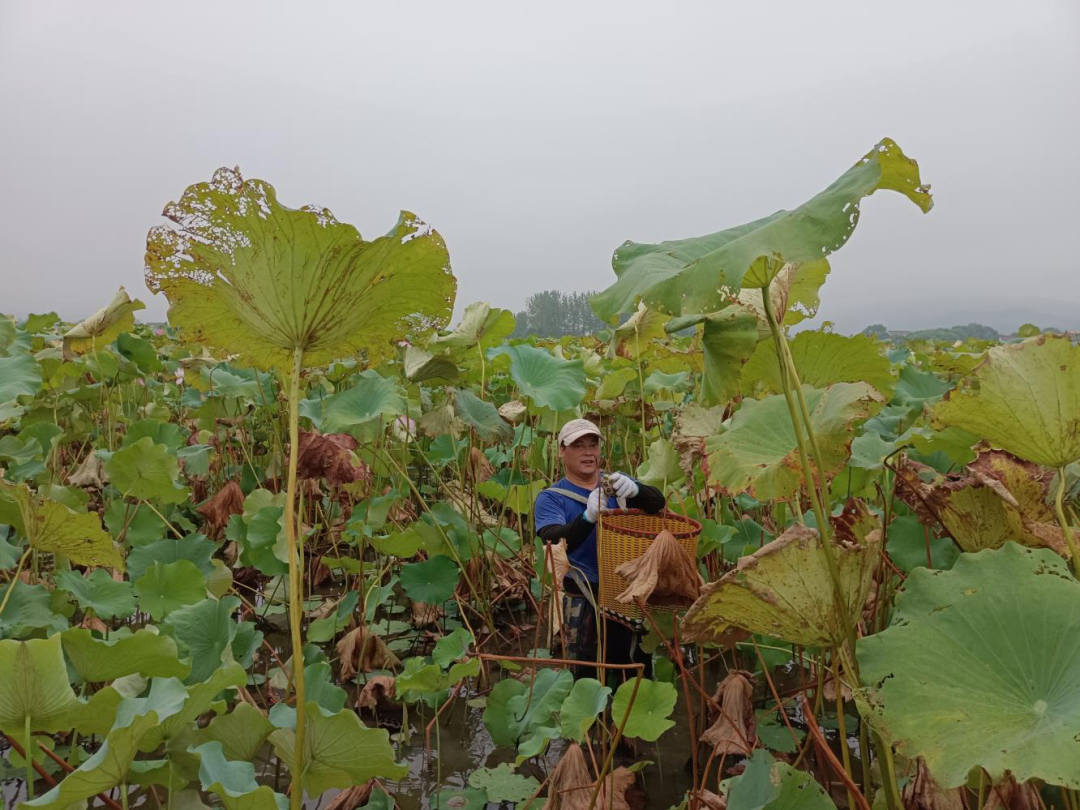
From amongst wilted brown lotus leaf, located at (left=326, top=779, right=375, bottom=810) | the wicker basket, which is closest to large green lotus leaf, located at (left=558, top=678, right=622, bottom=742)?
the wicker basket

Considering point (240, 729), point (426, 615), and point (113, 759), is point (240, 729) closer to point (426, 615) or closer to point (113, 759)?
point (113, 759)

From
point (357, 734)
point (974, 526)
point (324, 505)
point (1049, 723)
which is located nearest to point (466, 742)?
point (357, 734)

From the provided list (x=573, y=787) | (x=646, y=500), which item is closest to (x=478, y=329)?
(x=646, y=500)

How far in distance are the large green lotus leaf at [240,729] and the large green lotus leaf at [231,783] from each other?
0.29ft

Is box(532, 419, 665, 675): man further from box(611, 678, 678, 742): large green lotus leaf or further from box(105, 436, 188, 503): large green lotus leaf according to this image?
box(105, 436, 188, 503): large green lotus leaf

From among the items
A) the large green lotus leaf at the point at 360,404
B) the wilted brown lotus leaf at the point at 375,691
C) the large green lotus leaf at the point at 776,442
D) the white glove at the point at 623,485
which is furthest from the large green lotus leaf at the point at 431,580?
the large green lotus leaf at the point at 776,442

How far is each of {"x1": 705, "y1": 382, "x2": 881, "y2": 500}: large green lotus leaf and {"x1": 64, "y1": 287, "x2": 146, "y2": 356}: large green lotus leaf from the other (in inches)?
95.3

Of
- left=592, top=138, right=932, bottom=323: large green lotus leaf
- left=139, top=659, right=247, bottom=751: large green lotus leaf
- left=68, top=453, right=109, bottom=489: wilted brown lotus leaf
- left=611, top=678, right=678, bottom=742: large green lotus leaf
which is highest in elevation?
left=592, top=138, right=932, bottom=323: large green lotus leaf

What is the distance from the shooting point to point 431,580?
2215 mm

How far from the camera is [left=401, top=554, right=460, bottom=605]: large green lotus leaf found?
2.19 meters

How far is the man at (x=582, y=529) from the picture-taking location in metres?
1.85

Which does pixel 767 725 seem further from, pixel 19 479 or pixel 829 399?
pixel 19 479

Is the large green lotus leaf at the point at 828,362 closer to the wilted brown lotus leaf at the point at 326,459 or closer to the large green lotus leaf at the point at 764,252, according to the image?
the large green lotus leaf at the point at 764,252

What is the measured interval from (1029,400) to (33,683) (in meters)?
1.33
